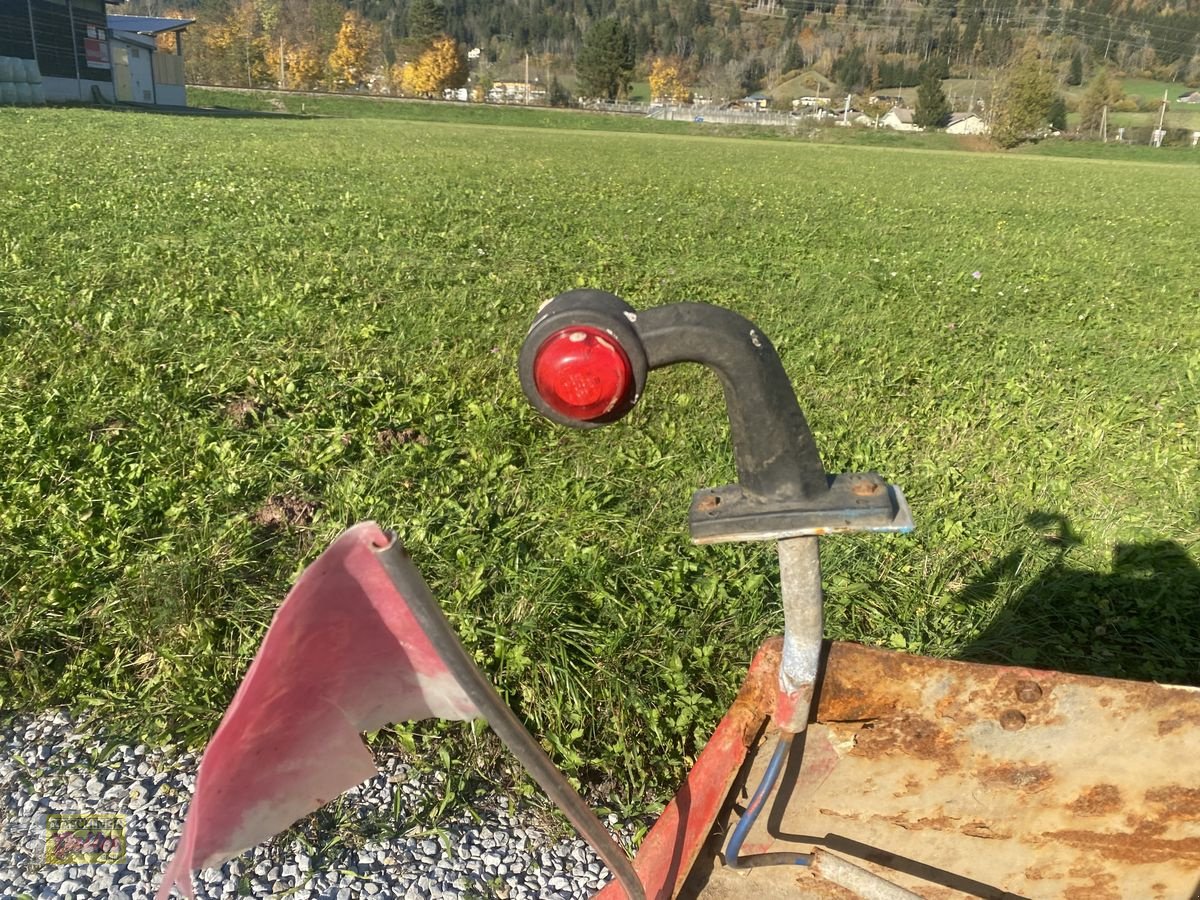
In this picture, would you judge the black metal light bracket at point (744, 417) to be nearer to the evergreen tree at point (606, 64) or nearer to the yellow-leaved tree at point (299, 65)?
the yellow-leaved tree at point (299, 65)

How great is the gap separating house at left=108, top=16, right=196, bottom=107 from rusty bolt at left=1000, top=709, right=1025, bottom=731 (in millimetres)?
46436

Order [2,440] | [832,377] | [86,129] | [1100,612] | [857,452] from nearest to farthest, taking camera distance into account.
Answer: [1100,612] < [2,440] < [857,452] < [832,377] < [86,129]

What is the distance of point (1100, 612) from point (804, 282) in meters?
4.48

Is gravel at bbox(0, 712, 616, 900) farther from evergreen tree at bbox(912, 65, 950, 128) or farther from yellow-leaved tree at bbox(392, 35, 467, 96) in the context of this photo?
yellow-leaved tree at bbox(392, 35, 467, 96)

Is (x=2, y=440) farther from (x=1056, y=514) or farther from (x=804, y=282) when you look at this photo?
(x=804, y=282)

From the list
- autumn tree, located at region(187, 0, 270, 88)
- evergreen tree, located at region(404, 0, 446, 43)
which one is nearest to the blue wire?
autumn tree, located at region(187, 0, 270, 88)

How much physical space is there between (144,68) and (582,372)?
51.1m

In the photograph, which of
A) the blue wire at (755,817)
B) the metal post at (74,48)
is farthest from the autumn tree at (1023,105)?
the blue wire at (755,817)

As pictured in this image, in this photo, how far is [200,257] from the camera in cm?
603

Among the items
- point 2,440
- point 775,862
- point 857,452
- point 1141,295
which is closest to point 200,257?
point 2,440

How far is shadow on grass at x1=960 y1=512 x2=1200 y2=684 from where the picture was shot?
8.45 ft

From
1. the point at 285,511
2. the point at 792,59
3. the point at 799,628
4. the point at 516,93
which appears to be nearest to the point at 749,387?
the point at 799,628

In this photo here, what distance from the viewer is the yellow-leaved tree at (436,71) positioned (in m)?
80.8

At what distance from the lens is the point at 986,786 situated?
5.01 feet
